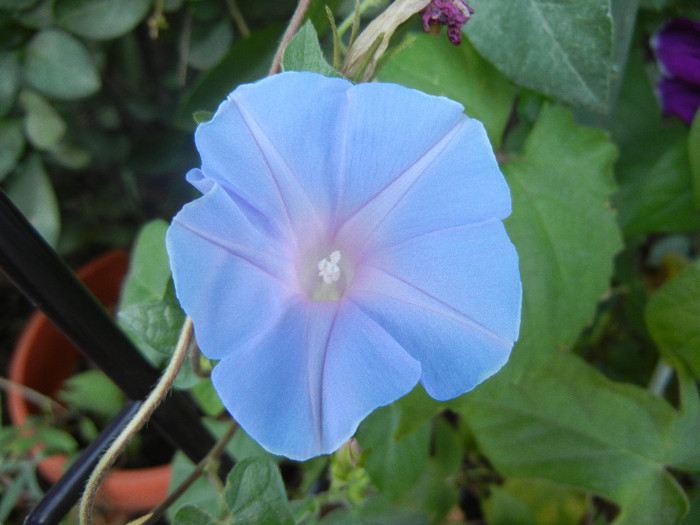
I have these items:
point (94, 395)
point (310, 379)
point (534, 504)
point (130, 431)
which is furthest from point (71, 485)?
point (534, 504)

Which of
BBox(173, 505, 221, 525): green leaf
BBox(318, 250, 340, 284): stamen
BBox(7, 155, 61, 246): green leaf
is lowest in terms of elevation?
BBox(173, 505, 221, 525): green leaf

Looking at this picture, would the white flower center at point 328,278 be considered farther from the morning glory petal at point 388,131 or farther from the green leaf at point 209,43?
the green leaf at point 209,43

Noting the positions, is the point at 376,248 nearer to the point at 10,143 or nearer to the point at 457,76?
the point at 457,76

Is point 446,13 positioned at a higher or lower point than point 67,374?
higher

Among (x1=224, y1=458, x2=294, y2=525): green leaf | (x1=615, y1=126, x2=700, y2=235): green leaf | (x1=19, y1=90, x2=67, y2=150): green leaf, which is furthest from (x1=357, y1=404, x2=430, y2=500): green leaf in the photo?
(x1=19, y1=90, x2=67, y2=150): green leaf

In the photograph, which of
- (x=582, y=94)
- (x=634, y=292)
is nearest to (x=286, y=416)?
(x=582, y=94)

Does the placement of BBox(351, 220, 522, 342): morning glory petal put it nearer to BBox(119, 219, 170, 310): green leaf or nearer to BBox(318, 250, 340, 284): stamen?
BBox(318, 250, 340, 284): stamen

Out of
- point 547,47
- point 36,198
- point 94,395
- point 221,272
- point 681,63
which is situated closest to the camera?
point 221,272

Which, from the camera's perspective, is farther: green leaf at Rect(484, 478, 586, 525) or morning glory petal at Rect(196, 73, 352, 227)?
green leaf at Rect(484, 478, 586, 525)
